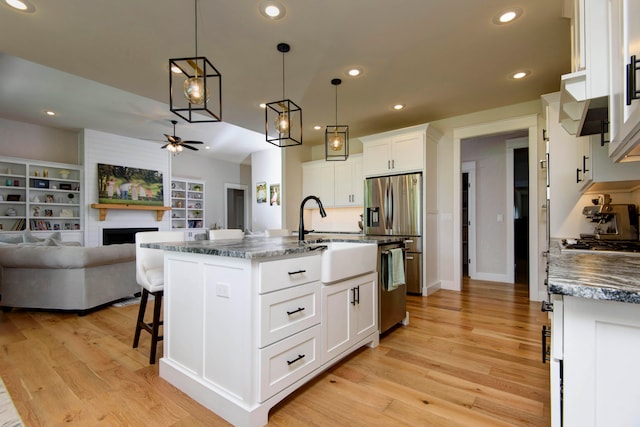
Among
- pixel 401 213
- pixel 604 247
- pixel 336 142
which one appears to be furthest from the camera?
pixel 401 213

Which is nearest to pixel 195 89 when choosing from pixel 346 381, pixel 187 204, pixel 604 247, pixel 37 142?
pixel 346 381

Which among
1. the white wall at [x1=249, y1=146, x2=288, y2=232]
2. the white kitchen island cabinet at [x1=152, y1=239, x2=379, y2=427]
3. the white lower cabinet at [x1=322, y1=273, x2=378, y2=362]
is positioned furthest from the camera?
the white wall at [x1=249, y1=146, x2=288, y2=232]

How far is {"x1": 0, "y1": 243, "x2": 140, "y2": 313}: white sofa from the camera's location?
328 cm

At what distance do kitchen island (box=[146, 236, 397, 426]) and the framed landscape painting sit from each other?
607 centimetres

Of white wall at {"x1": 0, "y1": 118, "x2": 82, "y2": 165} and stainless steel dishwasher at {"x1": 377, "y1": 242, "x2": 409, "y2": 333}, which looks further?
white wall at {"x1": 0, "y1": 118, "x2": 82, "y2": 165}

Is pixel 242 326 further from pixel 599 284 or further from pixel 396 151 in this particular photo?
pixel 396 151

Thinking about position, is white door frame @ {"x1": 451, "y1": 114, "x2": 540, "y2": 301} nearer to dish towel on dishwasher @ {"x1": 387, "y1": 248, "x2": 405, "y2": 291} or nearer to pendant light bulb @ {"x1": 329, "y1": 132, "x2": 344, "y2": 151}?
pendant light bulb @ {"x1": 329, "y1": 132, "x2": 344, "y2": 151}

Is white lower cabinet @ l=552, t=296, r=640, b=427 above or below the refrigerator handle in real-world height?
below

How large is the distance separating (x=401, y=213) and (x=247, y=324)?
334 centimetres

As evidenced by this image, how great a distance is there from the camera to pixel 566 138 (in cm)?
296

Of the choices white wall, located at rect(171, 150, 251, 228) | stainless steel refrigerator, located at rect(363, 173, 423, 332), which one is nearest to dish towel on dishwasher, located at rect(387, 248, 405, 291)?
stainless steel refrigerator, located at rect(363, 173, 423, 332)

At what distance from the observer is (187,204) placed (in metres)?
8.42

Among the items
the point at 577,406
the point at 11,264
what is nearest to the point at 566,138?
the point at 577,406

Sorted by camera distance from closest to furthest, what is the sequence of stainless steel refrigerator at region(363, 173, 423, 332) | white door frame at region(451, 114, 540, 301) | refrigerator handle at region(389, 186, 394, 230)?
white door frame at region(451, 114, 540, 301) < stainless steel refrigerator at region(363, 173, 423, 332) < refrigerator handle at region(389, 186, 394, 230)
